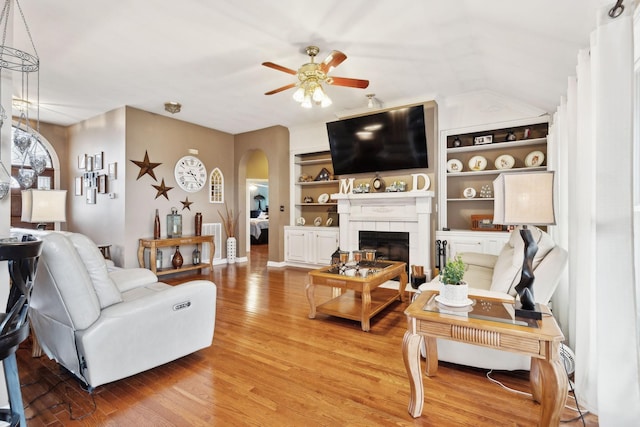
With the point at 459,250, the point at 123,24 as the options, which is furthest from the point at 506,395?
the point at 123,24

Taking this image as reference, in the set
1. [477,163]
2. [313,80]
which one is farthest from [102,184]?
[477,163]

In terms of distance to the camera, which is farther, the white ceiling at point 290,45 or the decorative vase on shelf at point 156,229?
the decorative vase on shelf at point 156,229

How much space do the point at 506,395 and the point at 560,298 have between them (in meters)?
1.48

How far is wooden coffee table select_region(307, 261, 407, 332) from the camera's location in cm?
300

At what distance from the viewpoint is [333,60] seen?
2.96 meters

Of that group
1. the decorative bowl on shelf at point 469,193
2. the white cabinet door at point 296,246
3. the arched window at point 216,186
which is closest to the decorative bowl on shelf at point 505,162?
the decorative bowl on shelf at point 469,193

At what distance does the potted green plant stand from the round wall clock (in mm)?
5309

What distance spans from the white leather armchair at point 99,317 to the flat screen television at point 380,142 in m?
3.68

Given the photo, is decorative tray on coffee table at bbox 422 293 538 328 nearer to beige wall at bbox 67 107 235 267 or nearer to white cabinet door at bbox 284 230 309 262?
white cabinet door at bbox 284 230 309 262

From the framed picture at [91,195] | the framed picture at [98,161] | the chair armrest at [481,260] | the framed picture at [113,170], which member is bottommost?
the chair armrest at [481,260]

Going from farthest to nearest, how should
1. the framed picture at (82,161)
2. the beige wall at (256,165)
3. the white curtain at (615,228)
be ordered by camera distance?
the beige wall at (256,165) < the framed picture at (82,161) < the white curtain at (615,228)

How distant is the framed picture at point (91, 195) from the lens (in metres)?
5.54

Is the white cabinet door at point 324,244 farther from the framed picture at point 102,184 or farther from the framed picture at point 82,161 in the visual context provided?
the framed picture at point 82,161

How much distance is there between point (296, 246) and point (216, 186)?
2138 mm
